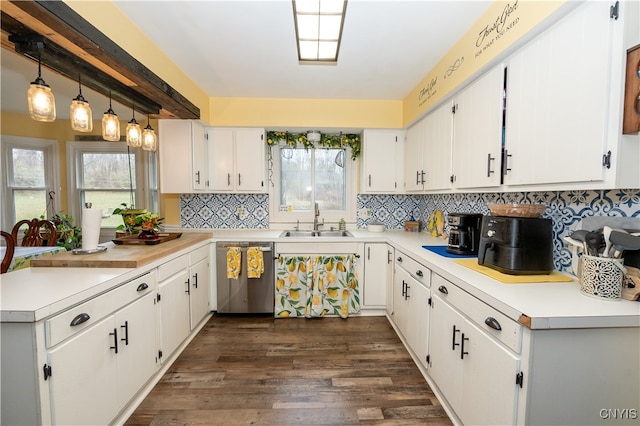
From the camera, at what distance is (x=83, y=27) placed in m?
1.40

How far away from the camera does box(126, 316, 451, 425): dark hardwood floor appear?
5.59 feet

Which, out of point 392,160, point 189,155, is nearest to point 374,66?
point 392,160

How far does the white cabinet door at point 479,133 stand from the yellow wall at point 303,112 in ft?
4.03

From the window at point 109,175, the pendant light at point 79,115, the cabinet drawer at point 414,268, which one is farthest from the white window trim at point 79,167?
the cabinet drawer at point 414,268

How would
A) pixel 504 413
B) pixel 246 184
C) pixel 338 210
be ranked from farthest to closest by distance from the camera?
pixel 338 210, pixel 246 184, pixel 504 413

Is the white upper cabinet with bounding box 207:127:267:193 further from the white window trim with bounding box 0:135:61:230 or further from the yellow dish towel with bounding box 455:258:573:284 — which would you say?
the yellow dish towel with bounding box 455:258:573:284

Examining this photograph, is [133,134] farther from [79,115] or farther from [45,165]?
[45,165]

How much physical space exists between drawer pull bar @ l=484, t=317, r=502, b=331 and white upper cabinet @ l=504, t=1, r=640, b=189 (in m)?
0.71

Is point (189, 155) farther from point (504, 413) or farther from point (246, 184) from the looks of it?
point (504, 413)

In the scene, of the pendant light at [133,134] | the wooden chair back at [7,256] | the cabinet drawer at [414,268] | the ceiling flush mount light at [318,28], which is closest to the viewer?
the ceiling flush mount light at [318,28]

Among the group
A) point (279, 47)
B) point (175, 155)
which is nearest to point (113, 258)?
point (175, 155)

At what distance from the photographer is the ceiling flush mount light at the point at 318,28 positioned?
64.6 inches

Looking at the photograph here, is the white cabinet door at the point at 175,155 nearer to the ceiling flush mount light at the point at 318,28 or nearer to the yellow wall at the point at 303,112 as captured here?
the yellow wall at the point at 303,112

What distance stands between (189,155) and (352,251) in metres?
2.13
